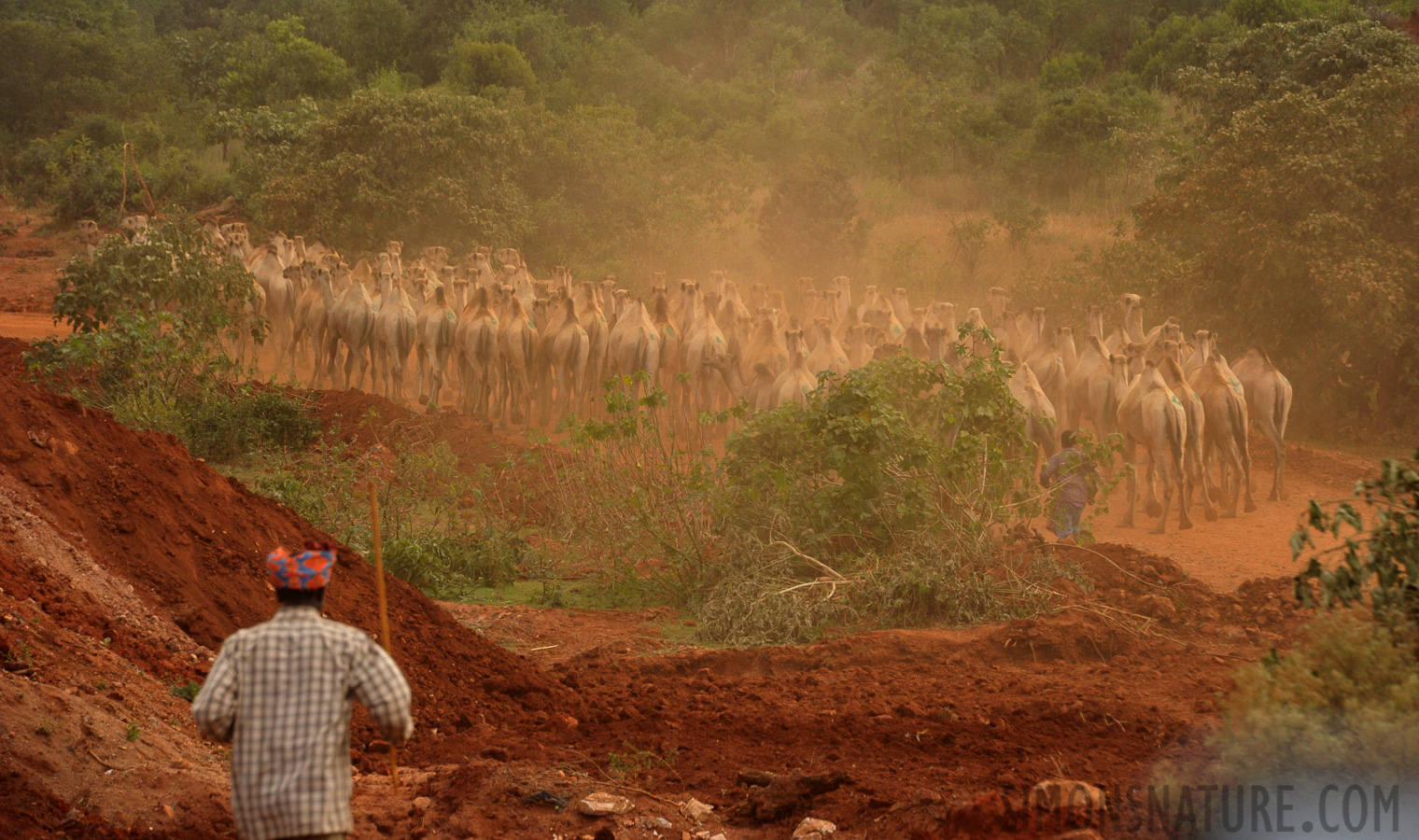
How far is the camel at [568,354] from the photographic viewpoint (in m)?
16.4

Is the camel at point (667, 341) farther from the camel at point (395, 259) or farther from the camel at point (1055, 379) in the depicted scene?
the camel at point (1055, 379)

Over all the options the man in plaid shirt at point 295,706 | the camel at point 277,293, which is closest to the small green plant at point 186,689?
the man in plaid shirt at point 295,706

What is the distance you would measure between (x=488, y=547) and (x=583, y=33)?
31.3m

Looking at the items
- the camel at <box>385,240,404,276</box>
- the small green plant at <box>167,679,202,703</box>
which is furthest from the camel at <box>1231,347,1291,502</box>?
the camel at <box>385,240,404,276</box>

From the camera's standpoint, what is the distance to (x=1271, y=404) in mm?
13844

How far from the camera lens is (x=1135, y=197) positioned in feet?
85.9

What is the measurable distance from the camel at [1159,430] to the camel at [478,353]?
333 inches

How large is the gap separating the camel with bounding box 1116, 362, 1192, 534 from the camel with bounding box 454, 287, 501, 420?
847cm

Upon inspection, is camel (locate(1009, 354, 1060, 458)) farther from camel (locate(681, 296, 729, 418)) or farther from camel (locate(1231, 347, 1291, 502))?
camel (locate(681, 296, 729, 418))

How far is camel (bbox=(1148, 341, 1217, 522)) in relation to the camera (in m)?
13.0

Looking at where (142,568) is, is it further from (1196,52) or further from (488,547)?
(1196,52)

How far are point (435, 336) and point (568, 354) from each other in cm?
219

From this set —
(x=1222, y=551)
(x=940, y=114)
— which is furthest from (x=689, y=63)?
(x=1222, y=551)

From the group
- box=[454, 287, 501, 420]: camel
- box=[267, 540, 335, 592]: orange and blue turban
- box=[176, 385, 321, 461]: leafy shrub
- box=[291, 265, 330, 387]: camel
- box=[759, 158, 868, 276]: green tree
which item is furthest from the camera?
box=[759, 158, 868, 276]: green tree
